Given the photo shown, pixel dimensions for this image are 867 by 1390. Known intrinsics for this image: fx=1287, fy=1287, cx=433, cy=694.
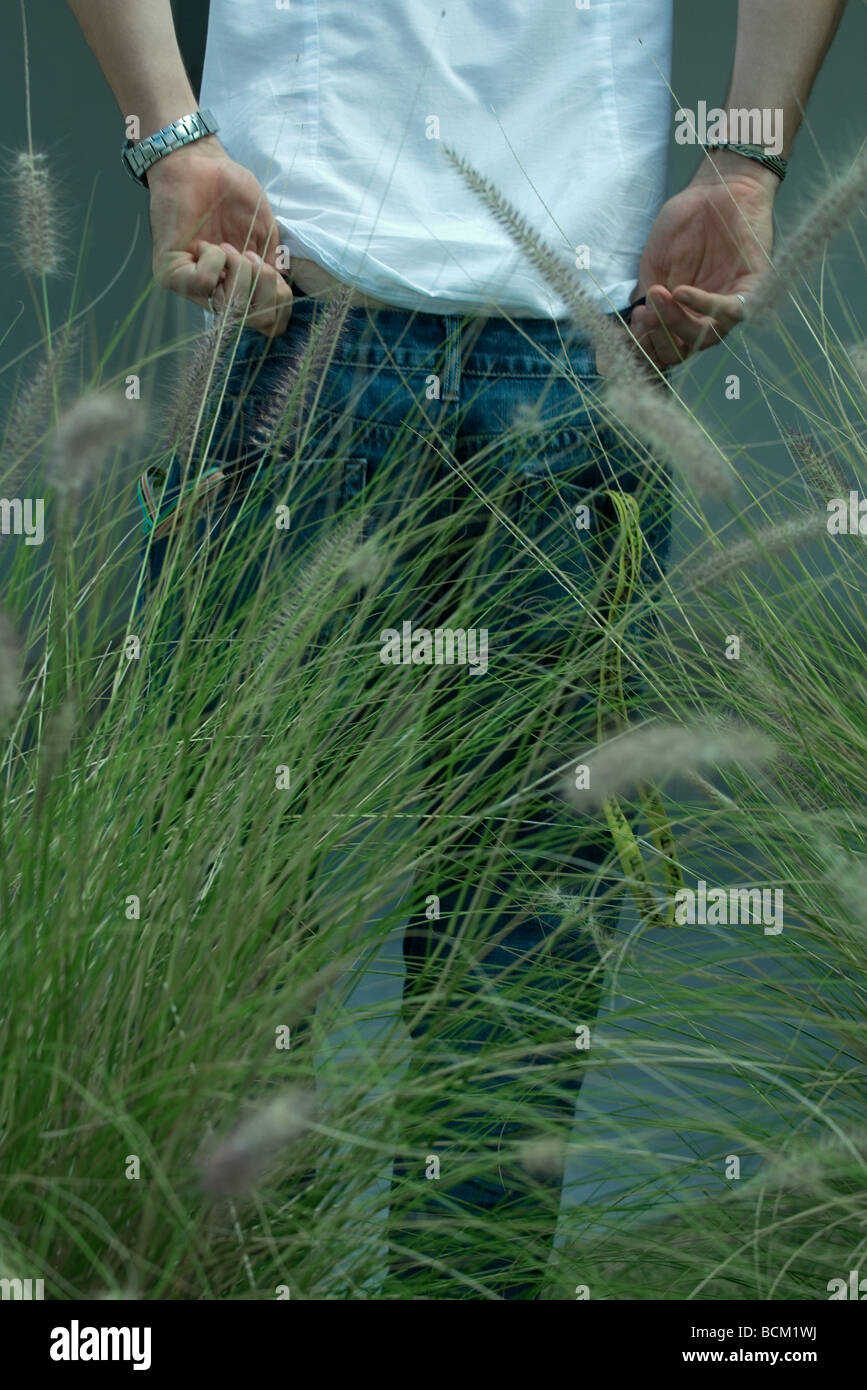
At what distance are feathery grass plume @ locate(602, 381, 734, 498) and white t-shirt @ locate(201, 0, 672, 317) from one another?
0.24 meters

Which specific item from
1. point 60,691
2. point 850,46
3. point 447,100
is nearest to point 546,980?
point 60,691

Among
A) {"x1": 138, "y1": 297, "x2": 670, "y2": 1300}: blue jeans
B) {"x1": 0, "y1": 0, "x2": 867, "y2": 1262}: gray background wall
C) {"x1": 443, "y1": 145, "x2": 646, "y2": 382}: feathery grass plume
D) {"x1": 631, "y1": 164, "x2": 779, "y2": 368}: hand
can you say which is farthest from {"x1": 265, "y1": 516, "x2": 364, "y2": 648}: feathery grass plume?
{"x1": 0, "y1": 0, "x2": 867, "y2": 1262}: gray background wall

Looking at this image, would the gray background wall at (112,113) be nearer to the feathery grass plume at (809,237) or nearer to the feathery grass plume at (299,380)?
the feathery grass plume at (299,380)

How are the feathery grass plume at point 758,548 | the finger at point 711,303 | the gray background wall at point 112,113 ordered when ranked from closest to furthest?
the feathery grass plume at point 758,548 → the finger at point 711,303 → the gray background wall at point 112,113

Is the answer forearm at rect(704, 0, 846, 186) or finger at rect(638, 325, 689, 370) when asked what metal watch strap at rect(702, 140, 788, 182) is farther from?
finger at rect(638, 325, 689, 370)

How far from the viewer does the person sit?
2.51 ft

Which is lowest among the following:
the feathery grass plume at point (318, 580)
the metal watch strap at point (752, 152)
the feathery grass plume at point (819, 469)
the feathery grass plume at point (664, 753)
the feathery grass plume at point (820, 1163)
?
the feathery grass plume at point (820, 1163)

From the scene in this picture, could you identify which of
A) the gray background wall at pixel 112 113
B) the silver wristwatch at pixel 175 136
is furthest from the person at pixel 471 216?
the gray background wall at pixel 112 113

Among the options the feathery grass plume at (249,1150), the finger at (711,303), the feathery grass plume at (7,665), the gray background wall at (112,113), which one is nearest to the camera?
the feathery grass plume at (249,1150)

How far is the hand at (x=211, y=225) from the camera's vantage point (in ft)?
2.39

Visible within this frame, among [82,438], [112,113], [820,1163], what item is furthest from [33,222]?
[112,113]

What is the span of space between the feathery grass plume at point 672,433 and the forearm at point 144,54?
1.22ft

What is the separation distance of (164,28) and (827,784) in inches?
22.9
